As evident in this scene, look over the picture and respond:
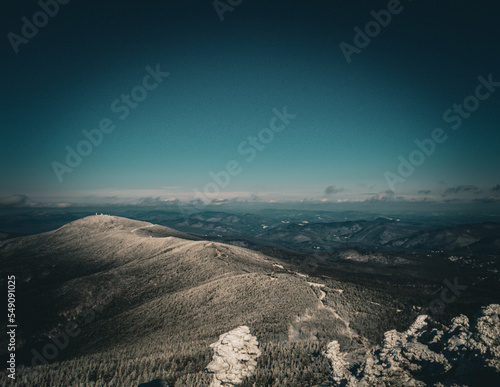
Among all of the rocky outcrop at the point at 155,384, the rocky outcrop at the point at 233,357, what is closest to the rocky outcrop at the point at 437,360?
the rocky outcrop at the point at 233,357

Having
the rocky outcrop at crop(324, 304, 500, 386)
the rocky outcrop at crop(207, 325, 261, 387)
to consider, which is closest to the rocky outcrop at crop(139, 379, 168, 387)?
the rocky outcrop at crop(207, 325, 261, 387)

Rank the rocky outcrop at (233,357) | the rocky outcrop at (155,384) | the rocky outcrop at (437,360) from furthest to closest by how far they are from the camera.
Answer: the rocky outcrop at (233,357) → the rocky outcrop at (155,384) → the rocky outcrop at (437,360)

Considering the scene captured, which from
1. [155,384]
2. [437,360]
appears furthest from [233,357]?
[437,360]

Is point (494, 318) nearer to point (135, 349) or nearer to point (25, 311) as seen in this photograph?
point (135, 349)

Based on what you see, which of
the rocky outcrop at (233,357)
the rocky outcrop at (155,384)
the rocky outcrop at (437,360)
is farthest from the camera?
the rocky outcrop at (233,357)

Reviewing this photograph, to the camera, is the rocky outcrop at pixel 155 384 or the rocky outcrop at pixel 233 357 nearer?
the rocky outcrop at pixel 155 384

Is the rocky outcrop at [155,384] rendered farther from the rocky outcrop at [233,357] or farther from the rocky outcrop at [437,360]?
the rocky outcrop at [437,360]

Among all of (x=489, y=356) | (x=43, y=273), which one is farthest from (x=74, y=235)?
(x=489, y=356)
